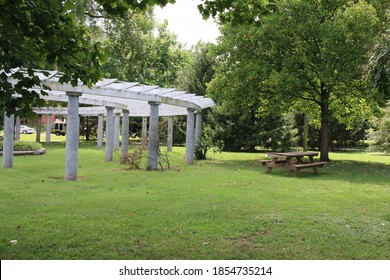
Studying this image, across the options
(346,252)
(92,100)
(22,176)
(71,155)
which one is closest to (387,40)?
(346,252)

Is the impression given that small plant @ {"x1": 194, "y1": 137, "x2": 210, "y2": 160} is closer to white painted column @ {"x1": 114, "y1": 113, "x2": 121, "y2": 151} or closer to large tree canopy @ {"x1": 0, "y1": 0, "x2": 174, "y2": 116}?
white painted column @ {"x1": 114, "y1": 113, "x2": 121, "y2": 151}

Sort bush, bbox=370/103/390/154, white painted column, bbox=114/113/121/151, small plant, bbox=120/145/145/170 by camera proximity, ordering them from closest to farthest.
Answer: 1. small plant, bbox=120/145/145/170
2. bush, bbox=370/103/390/154
3. white painted column, bbox=114/113/121/151

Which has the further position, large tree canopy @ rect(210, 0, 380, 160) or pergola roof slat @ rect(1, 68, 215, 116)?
large tree canopy @ rect(210, 0, 380, 160)

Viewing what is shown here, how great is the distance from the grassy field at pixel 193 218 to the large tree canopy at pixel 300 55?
615cm

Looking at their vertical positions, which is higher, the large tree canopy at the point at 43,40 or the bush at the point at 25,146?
the large tree canopy at the point at 43,40

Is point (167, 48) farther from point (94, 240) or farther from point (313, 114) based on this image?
point (94, 240)

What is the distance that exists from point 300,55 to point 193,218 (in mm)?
12155

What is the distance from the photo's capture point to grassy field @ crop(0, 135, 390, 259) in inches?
205

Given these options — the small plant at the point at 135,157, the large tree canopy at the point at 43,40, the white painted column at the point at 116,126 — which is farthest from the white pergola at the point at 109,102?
the white painted column at the point at 116,126

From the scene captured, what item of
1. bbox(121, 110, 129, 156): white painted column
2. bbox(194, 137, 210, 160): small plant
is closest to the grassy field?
bbox(194, 137, 210, 160): small plant

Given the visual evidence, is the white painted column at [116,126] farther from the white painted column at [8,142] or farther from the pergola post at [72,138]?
the pergola post at [72,138]

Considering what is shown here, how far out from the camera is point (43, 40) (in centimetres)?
491

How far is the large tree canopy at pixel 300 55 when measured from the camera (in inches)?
635

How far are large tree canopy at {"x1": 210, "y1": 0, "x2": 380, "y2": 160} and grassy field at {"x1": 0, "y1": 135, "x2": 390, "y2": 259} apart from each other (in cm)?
615
